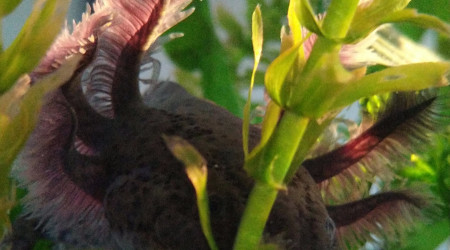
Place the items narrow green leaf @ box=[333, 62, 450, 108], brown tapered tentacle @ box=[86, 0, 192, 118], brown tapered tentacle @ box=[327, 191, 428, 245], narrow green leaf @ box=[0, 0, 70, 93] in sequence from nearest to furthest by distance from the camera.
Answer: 1. narrow green leaf @ box=[333, 62, 450, 108]
2. narrow green leaf @ box=[0, 0, 70, 93]
3. brown tapered tentacle @ box=[86, 0, 192, 118]
4. brown tapered tentacle @ box=[327, 191, 428, 245]

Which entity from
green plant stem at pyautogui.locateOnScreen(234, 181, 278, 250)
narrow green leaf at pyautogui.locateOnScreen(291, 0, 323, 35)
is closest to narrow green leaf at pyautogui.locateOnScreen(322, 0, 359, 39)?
narrow green leaf at pyautogui.locateOnScreen(291, 0, 323, 35)

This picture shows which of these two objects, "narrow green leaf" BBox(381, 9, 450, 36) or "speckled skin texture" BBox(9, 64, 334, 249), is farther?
"speckled skin texture" BBox(9, 64, 334, 249)

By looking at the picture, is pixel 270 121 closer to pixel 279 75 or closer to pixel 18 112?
pixel 279 75

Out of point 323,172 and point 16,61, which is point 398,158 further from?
point 16,61

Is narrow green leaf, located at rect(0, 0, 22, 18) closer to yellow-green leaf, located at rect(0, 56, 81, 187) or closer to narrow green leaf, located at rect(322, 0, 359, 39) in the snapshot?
yellow-green leaf, located at rect(0, 56, 81, 187)

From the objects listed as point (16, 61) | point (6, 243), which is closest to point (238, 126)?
point (16, 61)
